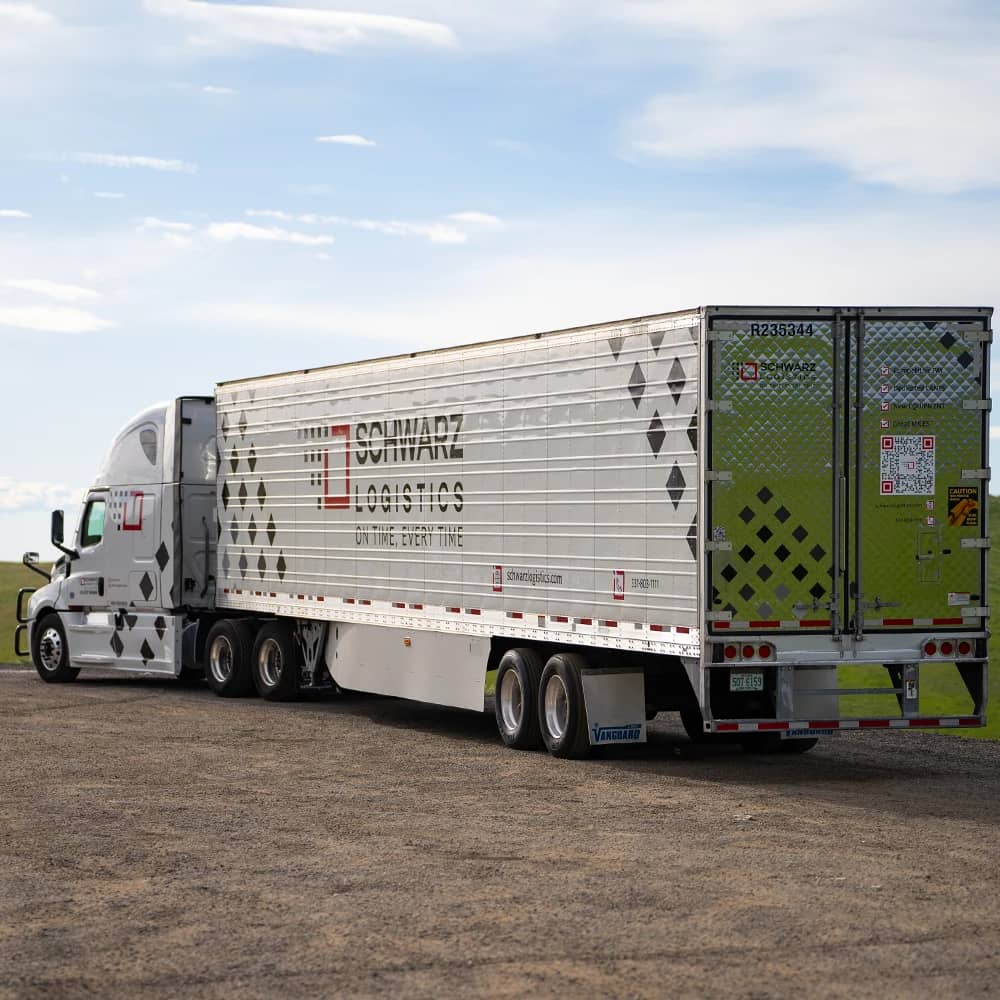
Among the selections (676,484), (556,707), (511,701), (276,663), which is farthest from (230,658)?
(676,484)

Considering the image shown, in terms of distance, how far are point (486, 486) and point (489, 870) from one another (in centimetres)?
726

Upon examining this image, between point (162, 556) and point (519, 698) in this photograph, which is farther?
point (162, 556)

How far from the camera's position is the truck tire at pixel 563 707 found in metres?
15.4

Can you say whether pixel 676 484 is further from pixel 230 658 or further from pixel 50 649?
pixel 50 649

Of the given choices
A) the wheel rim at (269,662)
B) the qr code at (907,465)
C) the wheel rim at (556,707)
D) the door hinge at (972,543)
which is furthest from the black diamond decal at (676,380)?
the wheel rim at (269,662)

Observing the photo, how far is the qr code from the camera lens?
48.1 feet

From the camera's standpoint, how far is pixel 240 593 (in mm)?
22609

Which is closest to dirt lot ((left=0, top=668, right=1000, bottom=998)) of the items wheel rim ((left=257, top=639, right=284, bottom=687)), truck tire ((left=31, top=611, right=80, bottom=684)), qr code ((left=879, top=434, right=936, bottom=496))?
qr code ((left=879, top=434, right=936, bottom=496))

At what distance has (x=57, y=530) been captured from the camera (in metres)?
25.4

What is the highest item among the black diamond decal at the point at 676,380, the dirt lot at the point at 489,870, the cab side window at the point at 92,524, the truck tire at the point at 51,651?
the black diamond decal at the point at 676,380

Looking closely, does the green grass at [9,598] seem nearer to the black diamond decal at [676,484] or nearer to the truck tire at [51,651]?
the truck tire at [51,651]

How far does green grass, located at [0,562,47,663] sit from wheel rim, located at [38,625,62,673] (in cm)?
689

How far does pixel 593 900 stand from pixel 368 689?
10.6 m

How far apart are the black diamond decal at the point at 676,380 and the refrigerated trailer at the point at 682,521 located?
0.03 m
